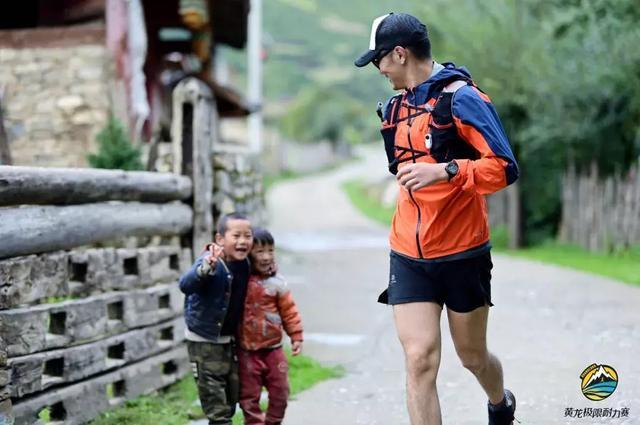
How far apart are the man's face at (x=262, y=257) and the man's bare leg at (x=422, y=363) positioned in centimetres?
115

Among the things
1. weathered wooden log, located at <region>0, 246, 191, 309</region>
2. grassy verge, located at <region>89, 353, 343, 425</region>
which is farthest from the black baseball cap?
grassy verge, located at <region>89, 353, 343, 425</region>

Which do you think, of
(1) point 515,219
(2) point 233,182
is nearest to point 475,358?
(2) point 233,182

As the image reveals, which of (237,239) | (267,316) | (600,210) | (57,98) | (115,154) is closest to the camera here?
(237,239)

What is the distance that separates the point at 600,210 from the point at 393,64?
11342mm

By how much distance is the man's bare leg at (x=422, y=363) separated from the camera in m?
3.89

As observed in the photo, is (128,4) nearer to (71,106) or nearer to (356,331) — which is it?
(71,106)

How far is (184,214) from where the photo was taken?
683 cm

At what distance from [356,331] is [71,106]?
5977mm

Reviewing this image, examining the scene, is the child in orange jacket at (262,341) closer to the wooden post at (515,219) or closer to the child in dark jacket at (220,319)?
the child in dark jacket at (220,319)

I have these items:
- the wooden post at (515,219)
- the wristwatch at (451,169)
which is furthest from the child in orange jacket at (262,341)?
the wooden post at (515,219)

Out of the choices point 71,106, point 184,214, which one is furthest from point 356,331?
point 71,106

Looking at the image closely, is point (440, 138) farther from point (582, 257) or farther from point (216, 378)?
point (582, 257)

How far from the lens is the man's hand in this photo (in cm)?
380

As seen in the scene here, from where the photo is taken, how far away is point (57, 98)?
1244cm
